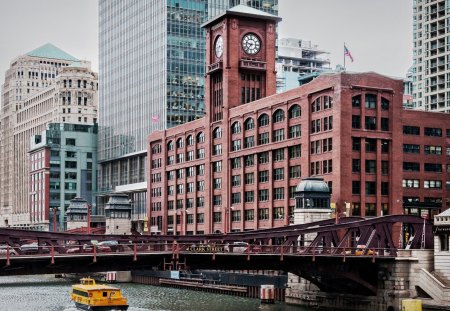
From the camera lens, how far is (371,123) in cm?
12075

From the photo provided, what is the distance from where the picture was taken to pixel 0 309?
99062mm

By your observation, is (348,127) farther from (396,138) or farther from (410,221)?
(410,221)

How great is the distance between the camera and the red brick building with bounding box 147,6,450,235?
4707 inches

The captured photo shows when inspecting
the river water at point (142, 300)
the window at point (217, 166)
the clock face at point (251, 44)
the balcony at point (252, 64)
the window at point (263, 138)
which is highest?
the clock face at point (251, 44)

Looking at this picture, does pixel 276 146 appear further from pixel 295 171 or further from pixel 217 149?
pixel 217 149

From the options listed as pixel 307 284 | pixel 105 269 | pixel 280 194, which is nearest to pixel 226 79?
pixel 280 194

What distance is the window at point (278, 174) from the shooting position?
13300 cm

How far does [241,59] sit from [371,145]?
37.5 metres

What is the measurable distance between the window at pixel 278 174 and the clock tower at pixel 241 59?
737 inches

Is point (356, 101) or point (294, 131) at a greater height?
point (356, 101)

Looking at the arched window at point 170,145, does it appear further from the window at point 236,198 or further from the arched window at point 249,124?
the arched window at point 249,124

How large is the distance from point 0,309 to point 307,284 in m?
35.6

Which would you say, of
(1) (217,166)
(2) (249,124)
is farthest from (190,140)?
(2) (249,124)

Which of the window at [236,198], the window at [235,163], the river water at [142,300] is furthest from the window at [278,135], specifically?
the river water at [142,300]
